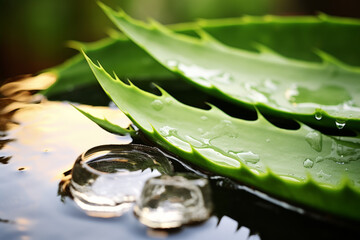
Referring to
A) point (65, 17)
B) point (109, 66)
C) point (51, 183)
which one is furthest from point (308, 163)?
point (65, 17)

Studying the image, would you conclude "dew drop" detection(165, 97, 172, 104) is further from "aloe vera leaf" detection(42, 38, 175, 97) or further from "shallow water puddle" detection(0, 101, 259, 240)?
"aloe vera leaf" detection(42, 38, 175, 97)

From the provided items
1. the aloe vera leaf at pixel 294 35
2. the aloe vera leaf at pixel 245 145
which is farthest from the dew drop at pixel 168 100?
the aloe vera leaf at pixel 294 35

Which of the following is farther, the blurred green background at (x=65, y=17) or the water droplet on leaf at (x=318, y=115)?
the blurred green background at (x=65, y=17)

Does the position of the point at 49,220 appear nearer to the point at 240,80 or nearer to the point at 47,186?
the point at 47,186

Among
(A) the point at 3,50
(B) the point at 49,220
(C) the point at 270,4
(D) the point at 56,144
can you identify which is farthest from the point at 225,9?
(B) the point at 49,220

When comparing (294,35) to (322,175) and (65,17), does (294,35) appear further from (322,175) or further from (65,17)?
(65,17)

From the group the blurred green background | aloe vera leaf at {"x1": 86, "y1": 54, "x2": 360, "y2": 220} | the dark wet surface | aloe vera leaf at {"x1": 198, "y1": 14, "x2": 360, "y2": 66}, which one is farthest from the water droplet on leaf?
the blurred green background

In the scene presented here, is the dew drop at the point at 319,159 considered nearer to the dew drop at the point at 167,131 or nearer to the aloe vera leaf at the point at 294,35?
the dew drop at the point at 167,131
